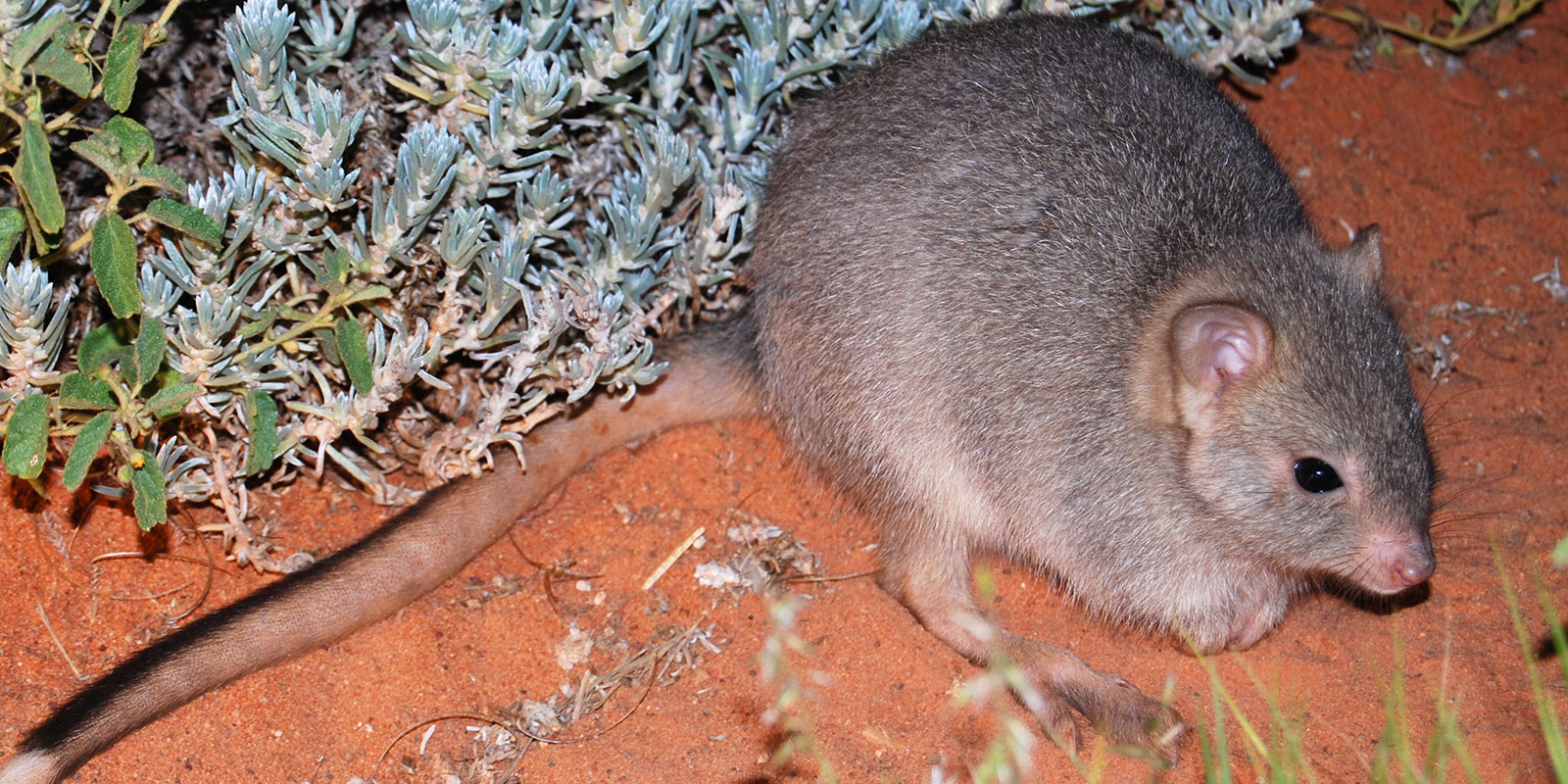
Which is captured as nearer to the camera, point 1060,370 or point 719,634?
point 1060,370

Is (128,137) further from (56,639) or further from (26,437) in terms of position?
(56,639)

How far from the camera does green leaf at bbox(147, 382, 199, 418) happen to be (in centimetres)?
329

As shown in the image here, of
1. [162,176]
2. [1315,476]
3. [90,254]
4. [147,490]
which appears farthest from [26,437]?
[1315,476]

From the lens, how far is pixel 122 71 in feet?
10.2

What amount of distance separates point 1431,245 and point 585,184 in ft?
9.93

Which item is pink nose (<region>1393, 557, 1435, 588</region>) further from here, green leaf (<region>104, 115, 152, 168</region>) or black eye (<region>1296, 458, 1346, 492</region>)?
green leaf (<region>104, 115, 152, 168</region>)

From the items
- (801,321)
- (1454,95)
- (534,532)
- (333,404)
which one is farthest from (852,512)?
(1454,95)

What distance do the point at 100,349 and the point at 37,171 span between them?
572 millimetres

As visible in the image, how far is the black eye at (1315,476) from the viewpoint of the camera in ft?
11.0

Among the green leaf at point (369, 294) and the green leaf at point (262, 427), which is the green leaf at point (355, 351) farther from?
the green leaf at point (262, 427)

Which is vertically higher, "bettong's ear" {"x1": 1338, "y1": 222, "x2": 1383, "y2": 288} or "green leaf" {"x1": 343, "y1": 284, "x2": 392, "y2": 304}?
"green leaf" {"x1": 343, "y1": 284, "x2": 392, "y2": 304}

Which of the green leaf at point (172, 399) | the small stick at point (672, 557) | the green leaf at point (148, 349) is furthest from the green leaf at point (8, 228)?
the small stick at point (672, 557)

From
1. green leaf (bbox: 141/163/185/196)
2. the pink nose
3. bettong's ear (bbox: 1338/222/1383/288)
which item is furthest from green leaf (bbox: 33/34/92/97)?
the pink nose

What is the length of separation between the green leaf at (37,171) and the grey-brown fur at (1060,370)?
1013mm
